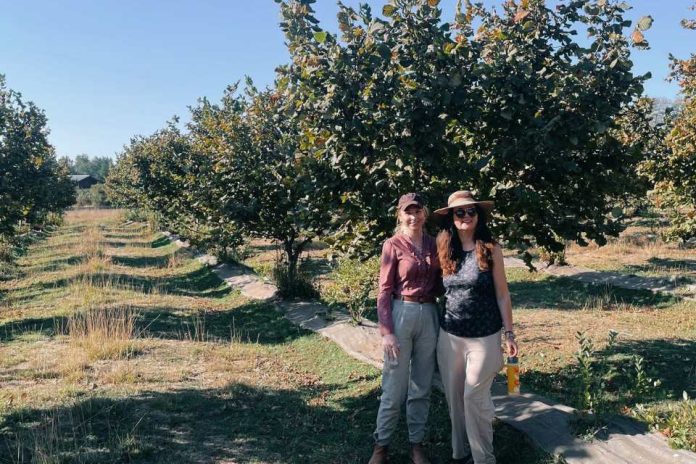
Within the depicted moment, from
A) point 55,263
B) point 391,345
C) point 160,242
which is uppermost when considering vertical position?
point 391,345

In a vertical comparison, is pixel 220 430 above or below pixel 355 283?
below

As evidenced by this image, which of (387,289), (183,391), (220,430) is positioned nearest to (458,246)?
(387,289)

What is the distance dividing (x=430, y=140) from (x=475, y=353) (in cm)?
192

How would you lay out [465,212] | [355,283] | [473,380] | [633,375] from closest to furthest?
[473,380], [465,212], [633,375], [355,283]

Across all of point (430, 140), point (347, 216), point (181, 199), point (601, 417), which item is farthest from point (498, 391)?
point (181, 199)

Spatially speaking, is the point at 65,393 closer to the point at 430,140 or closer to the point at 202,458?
the point at 202,458

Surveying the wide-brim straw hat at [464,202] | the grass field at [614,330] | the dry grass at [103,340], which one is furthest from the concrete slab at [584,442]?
the dry grass at [103,340]

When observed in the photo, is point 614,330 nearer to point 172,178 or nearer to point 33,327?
point 33,327

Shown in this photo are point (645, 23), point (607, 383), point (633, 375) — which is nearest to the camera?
point (645, 23)

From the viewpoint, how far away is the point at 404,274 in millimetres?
4098

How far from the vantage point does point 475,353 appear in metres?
3.81

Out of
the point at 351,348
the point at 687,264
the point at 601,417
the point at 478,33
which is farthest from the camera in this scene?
the point at 687,264

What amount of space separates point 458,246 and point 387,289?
2.10ft

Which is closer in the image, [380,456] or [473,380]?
[473,380]
